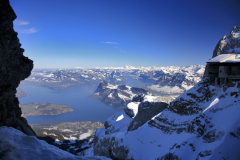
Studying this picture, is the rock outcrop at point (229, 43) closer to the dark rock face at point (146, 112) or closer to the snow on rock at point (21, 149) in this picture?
the dark rock face at point (146, 112)

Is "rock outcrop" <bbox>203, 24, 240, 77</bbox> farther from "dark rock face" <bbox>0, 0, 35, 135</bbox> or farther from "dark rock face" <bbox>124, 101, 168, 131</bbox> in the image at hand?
"dark rock face" <bbox>0, 0, 35, 135</bbox>

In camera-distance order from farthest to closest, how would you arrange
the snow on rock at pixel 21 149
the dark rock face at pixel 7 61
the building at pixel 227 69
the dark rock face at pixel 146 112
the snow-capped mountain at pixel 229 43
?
1. the dark rock face at pixel 146 112
2. the snow-capped mountain at pixel 229 43
3. the building at pixel 227 69
4. the dark rock face at pixel 7 61
5. the snow on rock at pixel 21 149

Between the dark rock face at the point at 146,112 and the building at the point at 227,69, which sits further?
the dark rock face at the point at 146,112

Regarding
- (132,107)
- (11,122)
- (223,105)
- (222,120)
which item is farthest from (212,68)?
(132,107)

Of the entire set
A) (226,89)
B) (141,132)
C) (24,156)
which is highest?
(226,89)

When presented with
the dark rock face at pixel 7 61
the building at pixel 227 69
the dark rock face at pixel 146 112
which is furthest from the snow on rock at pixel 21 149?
the dark rock face at pixel 146 112

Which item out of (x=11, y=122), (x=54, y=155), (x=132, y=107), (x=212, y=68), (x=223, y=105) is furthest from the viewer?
(x=132, y=107)

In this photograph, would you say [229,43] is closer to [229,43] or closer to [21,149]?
[229,43]

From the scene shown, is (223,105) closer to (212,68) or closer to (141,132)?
(212,68)
